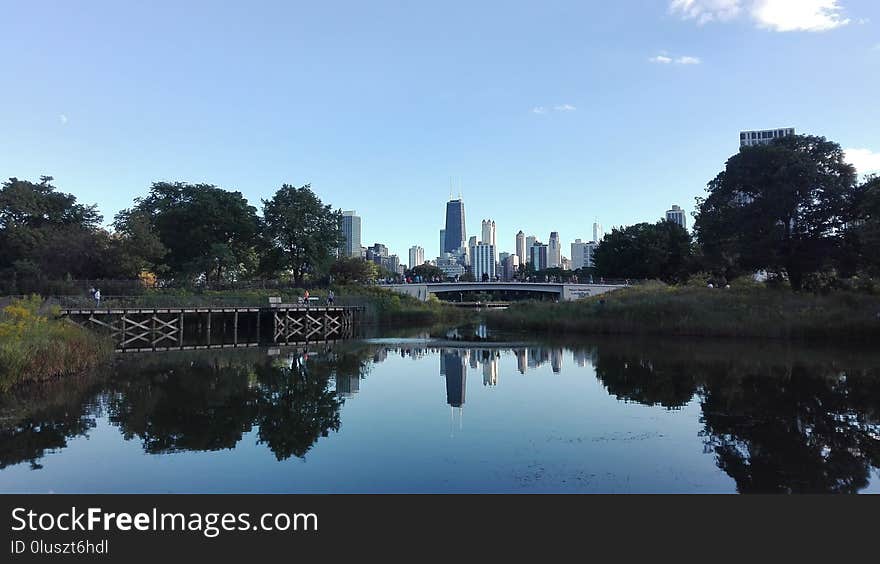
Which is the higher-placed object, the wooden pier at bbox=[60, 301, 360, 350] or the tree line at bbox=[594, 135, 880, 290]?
the tree line at bbox=[594, 135, 880, 290]

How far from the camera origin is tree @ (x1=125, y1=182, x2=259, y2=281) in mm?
66312

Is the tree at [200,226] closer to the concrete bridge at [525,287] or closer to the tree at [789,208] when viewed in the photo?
the concrete bridge at [525,287]

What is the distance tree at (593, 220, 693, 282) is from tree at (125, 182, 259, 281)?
56174 millimetres

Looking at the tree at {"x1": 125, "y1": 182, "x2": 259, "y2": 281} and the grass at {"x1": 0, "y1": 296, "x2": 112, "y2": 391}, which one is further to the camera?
the tree at {"x1": 125, "y1": 182, "x2": 259, "y2": 281}

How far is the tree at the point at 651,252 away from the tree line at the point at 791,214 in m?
33.7

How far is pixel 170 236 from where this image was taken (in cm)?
6906

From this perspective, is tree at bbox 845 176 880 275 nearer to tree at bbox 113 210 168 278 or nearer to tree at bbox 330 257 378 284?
tree at bbox 113 210 168 278

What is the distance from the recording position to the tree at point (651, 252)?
88688 mm

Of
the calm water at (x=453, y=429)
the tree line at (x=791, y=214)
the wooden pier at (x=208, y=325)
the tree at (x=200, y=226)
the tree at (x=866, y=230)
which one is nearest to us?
the calm water at (x=453, y=429)


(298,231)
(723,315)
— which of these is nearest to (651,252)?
(723,315)

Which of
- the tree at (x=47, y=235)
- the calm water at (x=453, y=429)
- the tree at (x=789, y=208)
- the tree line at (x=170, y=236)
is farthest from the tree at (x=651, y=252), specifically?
the tree at (x=47, y=235)

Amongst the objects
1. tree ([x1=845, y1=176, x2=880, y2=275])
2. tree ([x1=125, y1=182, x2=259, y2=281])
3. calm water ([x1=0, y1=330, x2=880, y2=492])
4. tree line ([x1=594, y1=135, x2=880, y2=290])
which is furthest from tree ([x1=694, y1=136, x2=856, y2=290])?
tree ([x1=125, y1=182, x2=259, y2=281])
